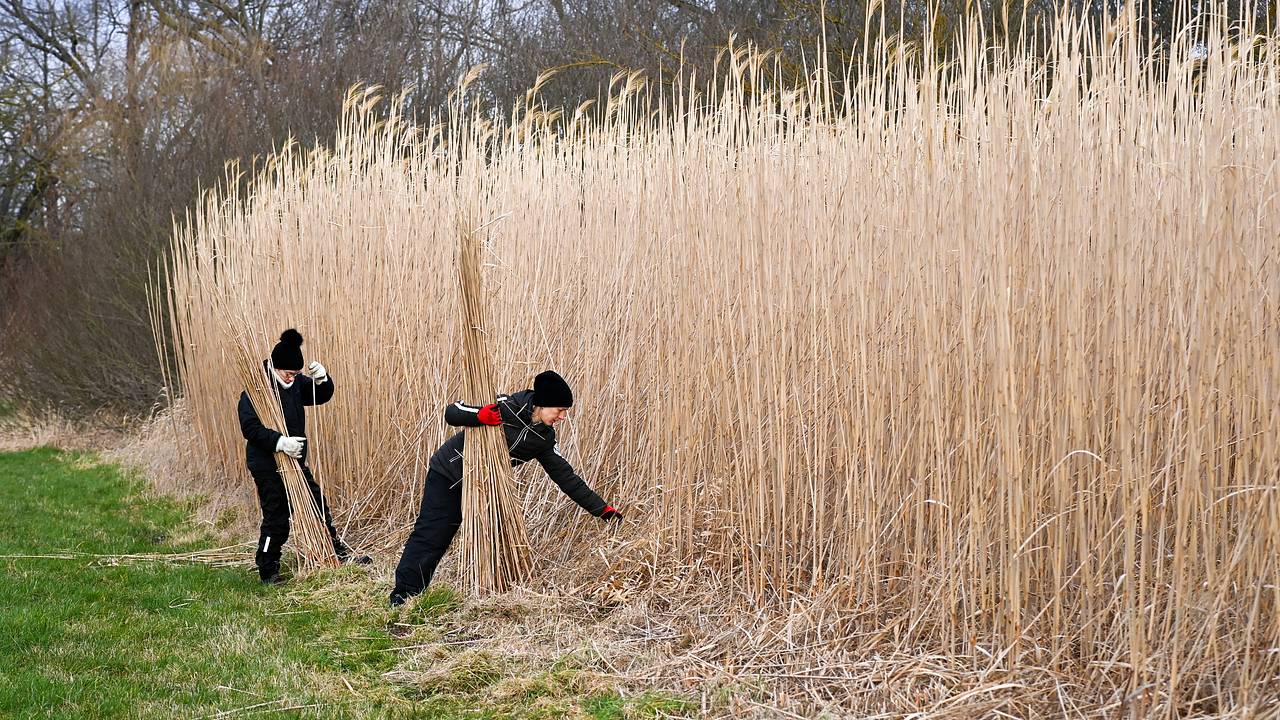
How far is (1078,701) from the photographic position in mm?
2523

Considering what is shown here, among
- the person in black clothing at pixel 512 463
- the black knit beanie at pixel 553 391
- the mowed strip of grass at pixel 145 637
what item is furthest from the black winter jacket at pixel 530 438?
the mowed strip of grass at pixel 145 637

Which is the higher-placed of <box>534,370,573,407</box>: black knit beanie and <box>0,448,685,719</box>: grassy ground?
<box>534,370,573,407</box>: black knit beanie

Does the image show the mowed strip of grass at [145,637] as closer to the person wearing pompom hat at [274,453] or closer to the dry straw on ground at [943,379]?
the person wearing pompom hat at [274,453]

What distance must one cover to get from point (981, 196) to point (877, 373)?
1.97 ft

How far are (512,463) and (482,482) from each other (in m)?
0.20

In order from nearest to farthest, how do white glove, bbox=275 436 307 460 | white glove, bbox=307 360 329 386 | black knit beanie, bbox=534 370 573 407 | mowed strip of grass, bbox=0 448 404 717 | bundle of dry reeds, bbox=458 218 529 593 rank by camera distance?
mowed strip of grass, bbox=0 448 404 717 → black knit beanie, bbox=534 370 573 407 → bundle of dry reeds, bbox=458 218 529 593 → white glove, bbox=275 436 307 460 → white glove, bbox=307 360 329 386

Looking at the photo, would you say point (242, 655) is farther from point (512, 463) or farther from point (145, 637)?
point (512, 463)

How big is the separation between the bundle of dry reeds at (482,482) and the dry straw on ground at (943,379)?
205 millimetres

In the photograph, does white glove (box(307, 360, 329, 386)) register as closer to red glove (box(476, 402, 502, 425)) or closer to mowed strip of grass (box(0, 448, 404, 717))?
mowed strip of grass (box(0, 448, 404, 717))

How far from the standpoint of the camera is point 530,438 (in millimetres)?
3840

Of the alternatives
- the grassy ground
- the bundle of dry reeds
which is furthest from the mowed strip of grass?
the bundle of dry reeds

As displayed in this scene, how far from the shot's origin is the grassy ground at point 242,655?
120 inches

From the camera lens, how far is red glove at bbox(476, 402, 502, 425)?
3.81 meters

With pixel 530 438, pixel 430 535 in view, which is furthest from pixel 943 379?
pixel 430 535
